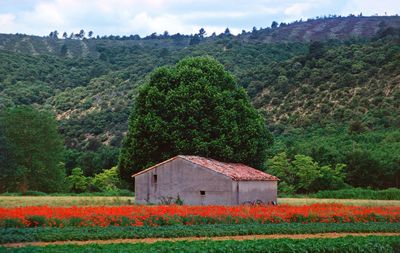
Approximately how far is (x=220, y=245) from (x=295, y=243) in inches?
124

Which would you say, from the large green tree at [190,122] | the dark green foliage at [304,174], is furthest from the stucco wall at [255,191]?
the dark green foliage at [304,174]

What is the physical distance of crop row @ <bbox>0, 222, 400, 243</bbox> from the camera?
1096 inches

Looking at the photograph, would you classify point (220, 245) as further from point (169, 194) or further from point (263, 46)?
point (263, 46)

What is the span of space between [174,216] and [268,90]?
80.1m

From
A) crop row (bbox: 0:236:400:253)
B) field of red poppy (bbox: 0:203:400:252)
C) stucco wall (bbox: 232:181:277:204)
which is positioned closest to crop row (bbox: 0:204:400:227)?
field of red poppy (bbox: 0:203:400:252)

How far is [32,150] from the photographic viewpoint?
77812 mm

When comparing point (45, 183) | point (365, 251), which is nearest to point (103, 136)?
point (45, 183)

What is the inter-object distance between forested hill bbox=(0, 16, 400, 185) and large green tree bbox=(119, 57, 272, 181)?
2359 cm

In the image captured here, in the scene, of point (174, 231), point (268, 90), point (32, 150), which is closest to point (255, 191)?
point (174, 231)

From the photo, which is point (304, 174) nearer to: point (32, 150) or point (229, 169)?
point (229, 169)

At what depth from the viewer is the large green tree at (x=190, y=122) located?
58.0 meters

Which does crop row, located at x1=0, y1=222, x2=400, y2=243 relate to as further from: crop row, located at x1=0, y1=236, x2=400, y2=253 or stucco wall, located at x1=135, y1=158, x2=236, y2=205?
stucco wall, located at x1=135, y1=158, x2=236, y2=205

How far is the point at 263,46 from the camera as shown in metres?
156

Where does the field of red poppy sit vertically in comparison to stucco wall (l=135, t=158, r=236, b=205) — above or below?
below
